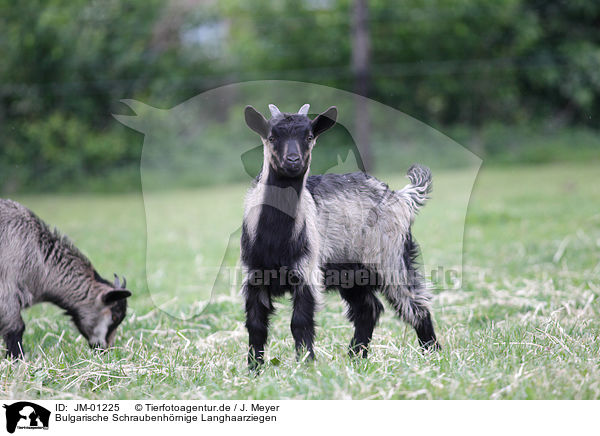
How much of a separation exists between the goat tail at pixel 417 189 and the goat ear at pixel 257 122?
114 centimetres

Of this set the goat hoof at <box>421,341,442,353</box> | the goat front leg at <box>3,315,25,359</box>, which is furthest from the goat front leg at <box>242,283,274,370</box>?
the goat front leg at <box>3,315,25,359</box>

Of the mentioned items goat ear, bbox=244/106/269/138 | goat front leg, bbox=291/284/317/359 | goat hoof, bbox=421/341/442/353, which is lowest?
goat hoof, bbox=421/341/442/353

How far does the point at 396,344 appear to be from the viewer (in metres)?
4.39

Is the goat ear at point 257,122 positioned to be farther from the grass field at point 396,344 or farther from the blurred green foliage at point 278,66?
the blurred green foliage at point 278,66

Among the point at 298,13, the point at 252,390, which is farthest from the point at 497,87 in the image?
the point at 252,390

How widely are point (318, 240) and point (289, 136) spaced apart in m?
0.70

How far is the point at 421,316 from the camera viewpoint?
13.8 feet

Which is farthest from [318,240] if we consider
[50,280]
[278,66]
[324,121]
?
[278,66]

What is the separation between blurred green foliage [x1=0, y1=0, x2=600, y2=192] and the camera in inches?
519

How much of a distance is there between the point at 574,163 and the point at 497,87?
3473 mm

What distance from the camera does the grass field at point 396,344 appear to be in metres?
3.43

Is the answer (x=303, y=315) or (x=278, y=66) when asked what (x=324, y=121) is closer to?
(x=303, y=315)

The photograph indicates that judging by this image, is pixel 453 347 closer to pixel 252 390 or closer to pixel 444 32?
pixel 252 390

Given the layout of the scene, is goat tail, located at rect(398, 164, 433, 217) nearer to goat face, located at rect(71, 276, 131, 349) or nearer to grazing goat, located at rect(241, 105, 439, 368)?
grazing goat, located at rect(241, 105, 439, 368)
